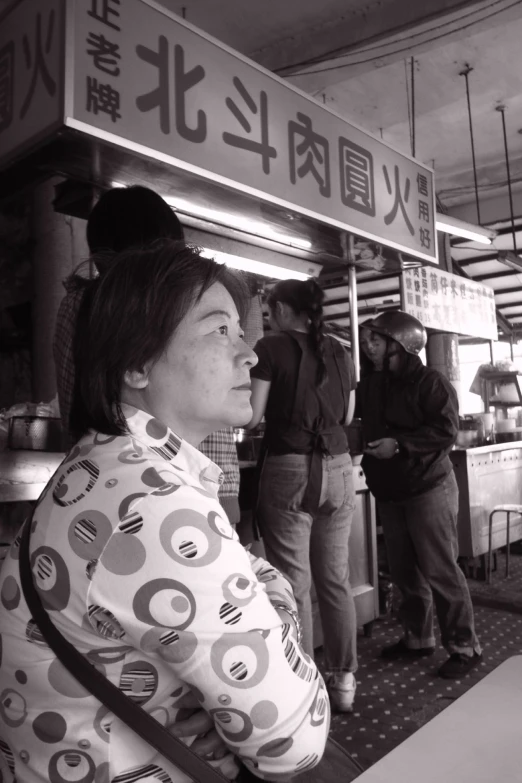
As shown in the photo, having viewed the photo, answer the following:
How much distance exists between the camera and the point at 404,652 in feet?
11.1

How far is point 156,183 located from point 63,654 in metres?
2.50

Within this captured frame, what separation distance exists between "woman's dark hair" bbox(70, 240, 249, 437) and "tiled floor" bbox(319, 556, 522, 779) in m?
1.94

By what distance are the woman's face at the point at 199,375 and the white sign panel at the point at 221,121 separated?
1636mm

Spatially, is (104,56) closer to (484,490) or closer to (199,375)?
(199,375)

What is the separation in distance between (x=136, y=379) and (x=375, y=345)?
2.59 m

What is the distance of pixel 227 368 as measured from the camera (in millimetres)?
1020

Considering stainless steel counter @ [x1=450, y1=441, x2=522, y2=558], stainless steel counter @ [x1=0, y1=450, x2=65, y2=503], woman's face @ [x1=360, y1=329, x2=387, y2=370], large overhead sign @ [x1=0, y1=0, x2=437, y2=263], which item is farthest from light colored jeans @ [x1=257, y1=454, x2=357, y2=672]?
stainless steel counter @ [x1=450, y1=441, x2=522, y2=558]

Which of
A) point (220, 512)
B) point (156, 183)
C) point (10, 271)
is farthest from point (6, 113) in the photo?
point (220, 512)

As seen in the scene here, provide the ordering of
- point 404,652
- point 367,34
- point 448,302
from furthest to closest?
point 448,302
point 367,34
point 404,652

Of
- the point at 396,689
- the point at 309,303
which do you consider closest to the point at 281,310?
the point at 309,303

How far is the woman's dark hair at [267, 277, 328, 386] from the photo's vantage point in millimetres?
2811

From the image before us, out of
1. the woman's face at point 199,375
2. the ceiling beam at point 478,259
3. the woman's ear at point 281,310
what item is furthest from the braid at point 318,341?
the ceiling beam at point 478,259

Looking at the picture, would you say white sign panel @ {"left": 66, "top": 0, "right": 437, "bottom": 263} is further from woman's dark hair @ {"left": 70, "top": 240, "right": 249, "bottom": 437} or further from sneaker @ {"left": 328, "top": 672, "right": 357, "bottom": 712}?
sneaker @ {"left": 328, "top": 672, "right": 357, "bottom": 712}

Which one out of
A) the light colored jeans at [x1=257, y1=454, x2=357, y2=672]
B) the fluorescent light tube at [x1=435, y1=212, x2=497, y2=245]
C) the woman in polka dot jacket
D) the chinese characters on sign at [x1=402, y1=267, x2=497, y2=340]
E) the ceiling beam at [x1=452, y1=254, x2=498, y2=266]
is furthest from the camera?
the ceiling beam at [x1=452, y1=254, x2=498, y2=266]
